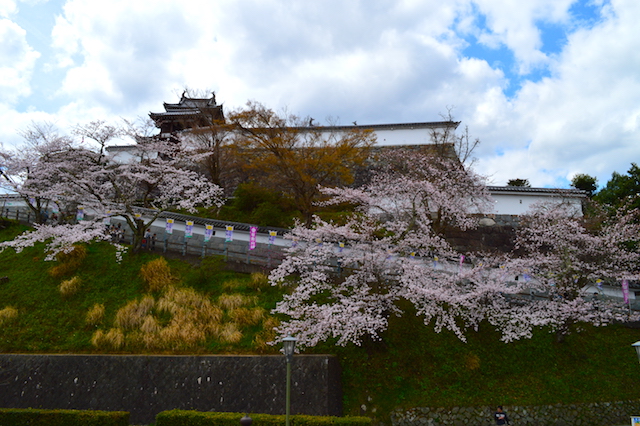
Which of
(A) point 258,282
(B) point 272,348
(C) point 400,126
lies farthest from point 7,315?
(C) point 400,126

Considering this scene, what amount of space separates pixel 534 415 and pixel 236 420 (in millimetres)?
8865

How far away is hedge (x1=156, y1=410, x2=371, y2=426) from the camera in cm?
848

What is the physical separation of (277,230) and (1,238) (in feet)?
51.8

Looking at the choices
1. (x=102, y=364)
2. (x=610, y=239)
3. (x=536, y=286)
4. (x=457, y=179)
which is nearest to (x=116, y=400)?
(x=102, y=364)

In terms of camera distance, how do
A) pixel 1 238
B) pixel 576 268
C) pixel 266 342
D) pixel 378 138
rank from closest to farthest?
1. pixel 266 342
2. pixel 576 268
3. pixel 1 238
4. pixel 378 138

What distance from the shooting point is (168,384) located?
10719mm

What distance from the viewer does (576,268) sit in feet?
44.4

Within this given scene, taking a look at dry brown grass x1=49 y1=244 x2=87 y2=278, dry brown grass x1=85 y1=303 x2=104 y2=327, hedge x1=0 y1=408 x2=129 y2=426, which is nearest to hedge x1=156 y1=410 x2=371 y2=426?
hedge x1=0 y1=408 x2=129 y2=426

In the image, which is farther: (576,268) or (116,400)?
(576,268)

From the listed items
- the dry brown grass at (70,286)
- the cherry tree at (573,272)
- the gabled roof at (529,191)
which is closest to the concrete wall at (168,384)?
the dry brown grass at (70,286)

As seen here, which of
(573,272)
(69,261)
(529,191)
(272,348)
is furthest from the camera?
(529,191)

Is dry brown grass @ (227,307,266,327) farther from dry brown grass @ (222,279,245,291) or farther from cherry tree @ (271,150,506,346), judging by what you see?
dry brown grass @ (222,279,245,291)

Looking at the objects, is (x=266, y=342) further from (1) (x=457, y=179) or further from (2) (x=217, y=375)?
(1) (x=457, y=179)

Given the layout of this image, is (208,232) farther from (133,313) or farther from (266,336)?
(266,336)
